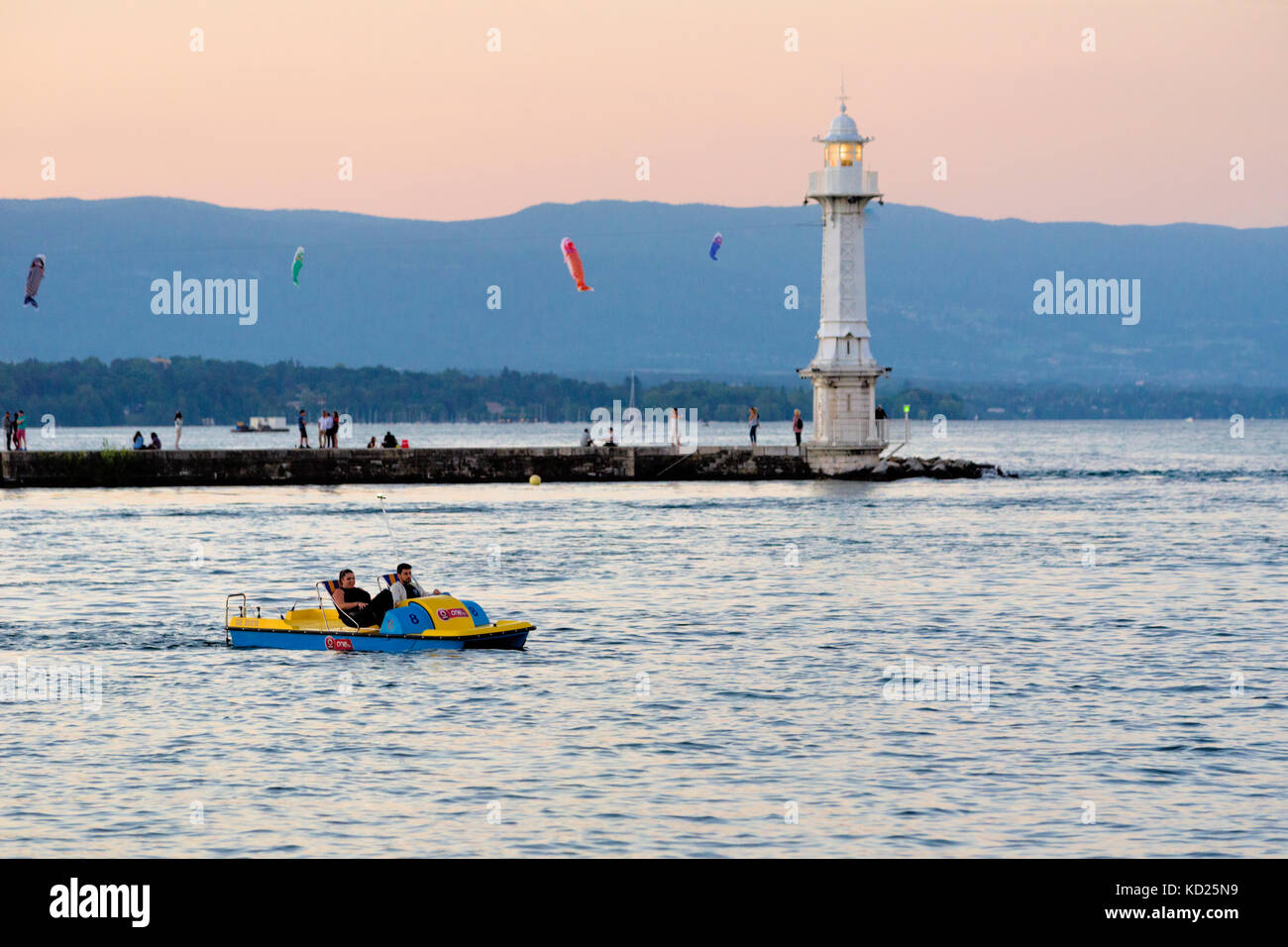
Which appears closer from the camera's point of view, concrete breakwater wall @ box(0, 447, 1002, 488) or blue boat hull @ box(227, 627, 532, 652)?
blue boat hull @ box(227, 627, 532, 652)

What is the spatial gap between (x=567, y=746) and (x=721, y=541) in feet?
103

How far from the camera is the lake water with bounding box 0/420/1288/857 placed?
15719 millimetres

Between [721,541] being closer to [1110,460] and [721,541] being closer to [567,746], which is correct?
[567,746]

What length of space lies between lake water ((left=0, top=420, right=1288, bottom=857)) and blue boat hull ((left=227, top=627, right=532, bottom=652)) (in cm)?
27

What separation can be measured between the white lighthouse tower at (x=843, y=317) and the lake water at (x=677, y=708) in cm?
2204

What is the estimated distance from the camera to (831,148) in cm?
7312

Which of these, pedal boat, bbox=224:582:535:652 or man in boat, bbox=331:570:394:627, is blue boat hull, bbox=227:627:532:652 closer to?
pedal boat, bbox=224:582:535:652

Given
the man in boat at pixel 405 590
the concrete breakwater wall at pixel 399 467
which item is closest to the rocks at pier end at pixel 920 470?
the concrete breakwater wall at pixel 399 467

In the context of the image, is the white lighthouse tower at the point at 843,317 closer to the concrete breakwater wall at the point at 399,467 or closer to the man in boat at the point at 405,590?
the concrete breakwater wall at the point at 399,467

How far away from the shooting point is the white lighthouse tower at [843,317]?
7150cm

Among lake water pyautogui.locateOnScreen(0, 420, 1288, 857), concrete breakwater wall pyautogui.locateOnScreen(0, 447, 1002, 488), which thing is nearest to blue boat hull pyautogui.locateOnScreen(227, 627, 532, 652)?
lake water pyautogui.locateOnScreen(0, 420, 1288, 857)

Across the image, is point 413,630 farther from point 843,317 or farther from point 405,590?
point 843,317
